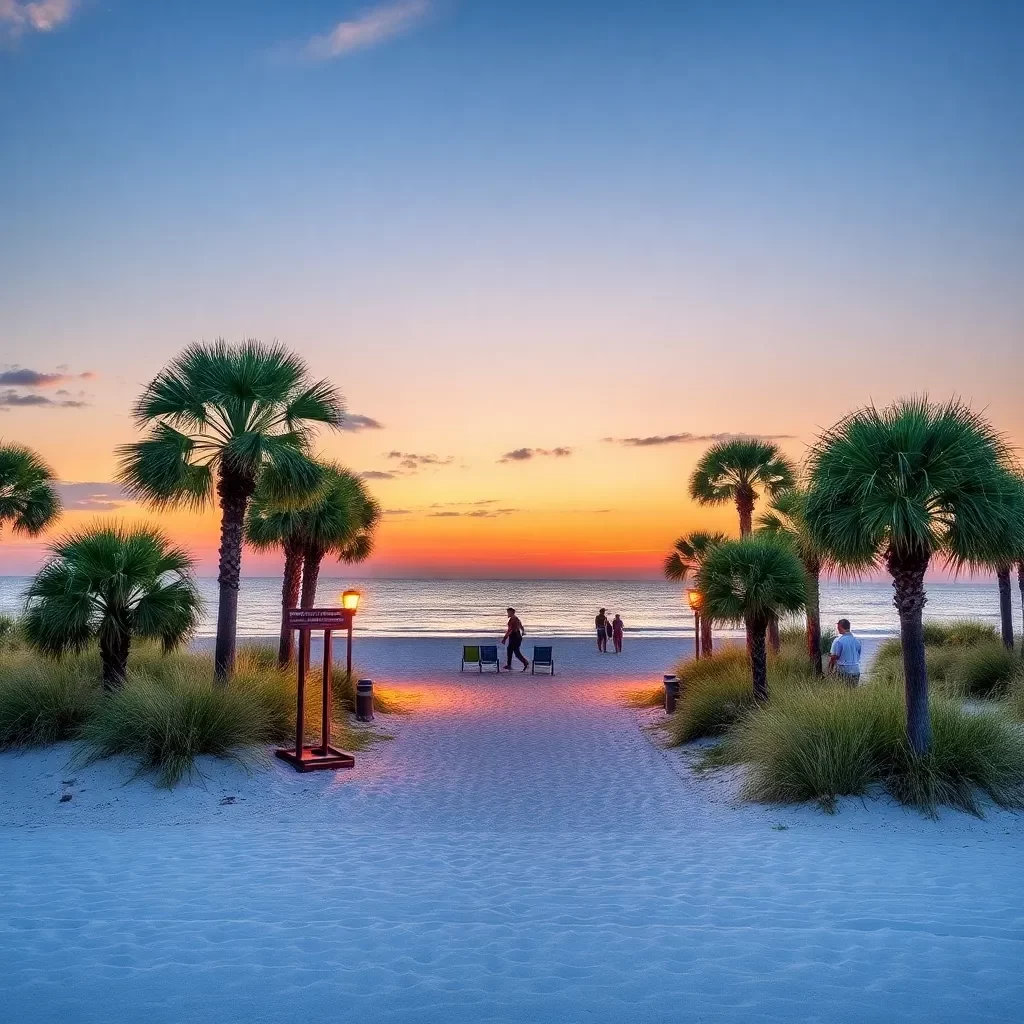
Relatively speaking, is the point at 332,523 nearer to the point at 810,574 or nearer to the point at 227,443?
the point at 227,443

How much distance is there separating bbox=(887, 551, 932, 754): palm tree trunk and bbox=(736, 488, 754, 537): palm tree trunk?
14370 millimetres

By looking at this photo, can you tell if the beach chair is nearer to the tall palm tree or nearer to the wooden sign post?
the tall palm tree

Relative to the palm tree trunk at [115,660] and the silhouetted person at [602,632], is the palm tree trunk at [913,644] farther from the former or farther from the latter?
the silhouetted person at [602,632]

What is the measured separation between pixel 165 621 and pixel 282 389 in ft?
13.9

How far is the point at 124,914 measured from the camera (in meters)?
5.16

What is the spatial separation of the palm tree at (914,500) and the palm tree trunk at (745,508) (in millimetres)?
14569

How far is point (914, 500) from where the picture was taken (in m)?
8.13

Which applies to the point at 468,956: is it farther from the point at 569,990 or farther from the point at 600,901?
the point at 600,901

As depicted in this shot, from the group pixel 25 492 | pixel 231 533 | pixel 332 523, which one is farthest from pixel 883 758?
pixel 25 492

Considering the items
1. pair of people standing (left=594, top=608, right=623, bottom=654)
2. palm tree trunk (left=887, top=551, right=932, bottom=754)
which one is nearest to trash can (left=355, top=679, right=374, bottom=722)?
palm tree trunk (left=887, top=551, right=932, bottom=754)

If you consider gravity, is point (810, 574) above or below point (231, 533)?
below

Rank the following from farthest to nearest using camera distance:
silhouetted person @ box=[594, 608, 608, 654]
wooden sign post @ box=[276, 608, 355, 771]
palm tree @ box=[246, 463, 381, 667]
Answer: silhouetted person @ box=[594, 608, 608, 654] → palm tree @ box=[246, 463, 381, 667] → wooden sign post @ box=[276, 608, 355, 771]

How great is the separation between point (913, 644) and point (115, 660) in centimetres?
1084

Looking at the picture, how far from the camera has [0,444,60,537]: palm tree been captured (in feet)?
65.6
